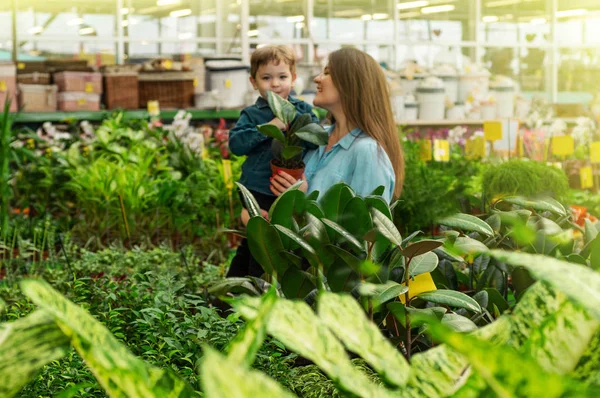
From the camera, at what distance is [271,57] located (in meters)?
3.25

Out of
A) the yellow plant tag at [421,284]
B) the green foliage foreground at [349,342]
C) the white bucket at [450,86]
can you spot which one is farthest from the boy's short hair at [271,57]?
the white bucket at [450,86]

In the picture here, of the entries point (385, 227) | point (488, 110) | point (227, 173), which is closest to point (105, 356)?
point (385, 227)

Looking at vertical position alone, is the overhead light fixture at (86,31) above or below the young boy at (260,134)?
above

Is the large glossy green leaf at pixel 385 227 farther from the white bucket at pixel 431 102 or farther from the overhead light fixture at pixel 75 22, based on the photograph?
the white bucket at pixel 431 102

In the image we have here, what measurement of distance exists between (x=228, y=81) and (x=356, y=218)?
19.8 feet

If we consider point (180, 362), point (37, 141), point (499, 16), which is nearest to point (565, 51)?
point (499, 16)

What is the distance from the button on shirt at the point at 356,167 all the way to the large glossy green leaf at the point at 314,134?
1.68ft

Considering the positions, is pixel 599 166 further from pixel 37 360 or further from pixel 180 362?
pixel 37 360

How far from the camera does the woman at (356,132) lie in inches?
104

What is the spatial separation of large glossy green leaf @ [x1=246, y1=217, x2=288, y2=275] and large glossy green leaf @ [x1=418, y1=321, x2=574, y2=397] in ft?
2.99

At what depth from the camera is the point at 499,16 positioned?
10477 mm

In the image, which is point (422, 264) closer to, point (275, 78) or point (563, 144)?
point (275, 78)

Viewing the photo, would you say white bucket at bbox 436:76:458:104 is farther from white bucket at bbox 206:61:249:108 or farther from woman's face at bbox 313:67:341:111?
woman's face at bbox 313:67:341:111

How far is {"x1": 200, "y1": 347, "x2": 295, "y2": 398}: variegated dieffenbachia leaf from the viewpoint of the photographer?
13.9 inches
